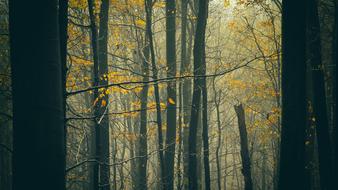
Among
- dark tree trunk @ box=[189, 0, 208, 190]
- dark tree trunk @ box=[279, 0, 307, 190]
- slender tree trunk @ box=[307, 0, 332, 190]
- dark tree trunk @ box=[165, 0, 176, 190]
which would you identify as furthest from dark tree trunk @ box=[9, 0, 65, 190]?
dark tree trunk @ box=[165, 0, 176, 190]

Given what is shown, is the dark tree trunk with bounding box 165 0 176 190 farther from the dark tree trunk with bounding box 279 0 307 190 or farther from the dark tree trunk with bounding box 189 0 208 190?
the dark tree trunk with bounding box 279 0 307 190

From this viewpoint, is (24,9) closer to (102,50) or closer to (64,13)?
(64,13)

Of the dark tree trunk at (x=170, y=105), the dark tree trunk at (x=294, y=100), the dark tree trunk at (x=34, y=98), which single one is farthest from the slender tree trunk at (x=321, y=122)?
the dark tree trunk at (x=34, y=98)

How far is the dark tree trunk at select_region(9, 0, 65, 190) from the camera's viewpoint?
6.89 feet

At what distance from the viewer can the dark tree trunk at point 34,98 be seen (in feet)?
6.89

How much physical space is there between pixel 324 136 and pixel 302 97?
8.17ft

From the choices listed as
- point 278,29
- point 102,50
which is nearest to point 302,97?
point 102,50

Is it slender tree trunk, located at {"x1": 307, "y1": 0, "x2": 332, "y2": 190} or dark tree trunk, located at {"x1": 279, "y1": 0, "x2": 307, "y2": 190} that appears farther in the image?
slender tree trunk, located at {"x1": 307, "y1": 0, "x2": 332, "y2": 190}

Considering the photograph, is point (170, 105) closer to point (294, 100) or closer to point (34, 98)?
point (294, 100)

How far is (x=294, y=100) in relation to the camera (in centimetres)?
588

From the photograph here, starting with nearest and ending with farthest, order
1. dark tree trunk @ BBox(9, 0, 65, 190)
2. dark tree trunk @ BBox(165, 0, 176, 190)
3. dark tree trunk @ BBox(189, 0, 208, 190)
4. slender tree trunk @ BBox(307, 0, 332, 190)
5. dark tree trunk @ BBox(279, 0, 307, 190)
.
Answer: dark tree trunk @ BBox(9, 0, 65, 190) → dark tree trunk @ BBox(279, 0, 307, 190) → slender tree trunk @ BBox(307, 0, 332, 190) → dark tree trunk @ BBox(189, 0, 208, 190) → dark tree trunk @ BBox(165, 0, 176, 190)

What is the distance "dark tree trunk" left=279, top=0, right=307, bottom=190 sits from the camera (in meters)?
5.87

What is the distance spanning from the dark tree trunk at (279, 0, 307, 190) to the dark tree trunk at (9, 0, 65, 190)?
467 centimetres

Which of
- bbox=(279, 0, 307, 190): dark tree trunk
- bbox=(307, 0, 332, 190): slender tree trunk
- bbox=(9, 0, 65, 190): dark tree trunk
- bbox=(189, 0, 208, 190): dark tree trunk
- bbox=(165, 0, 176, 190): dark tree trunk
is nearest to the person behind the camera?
bbox=(9, 0, 65, 190): dark tree trunk
